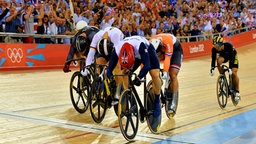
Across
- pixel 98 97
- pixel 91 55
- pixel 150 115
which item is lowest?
pixel 150 115

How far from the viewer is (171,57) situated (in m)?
5.70

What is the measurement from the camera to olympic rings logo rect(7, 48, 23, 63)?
10797 millimetres

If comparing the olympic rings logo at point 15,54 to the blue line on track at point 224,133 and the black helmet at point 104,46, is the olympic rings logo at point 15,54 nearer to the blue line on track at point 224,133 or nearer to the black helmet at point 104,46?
the black helmet at point 104,46

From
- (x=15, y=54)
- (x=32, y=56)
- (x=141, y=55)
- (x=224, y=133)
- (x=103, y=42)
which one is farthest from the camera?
(x=32, y=56)

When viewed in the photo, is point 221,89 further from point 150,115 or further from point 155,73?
point 155,73

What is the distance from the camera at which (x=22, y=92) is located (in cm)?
766

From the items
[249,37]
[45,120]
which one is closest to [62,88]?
[45,120]

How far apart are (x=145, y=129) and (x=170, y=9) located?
13.7 m

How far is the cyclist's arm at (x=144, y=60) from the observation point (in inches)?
168

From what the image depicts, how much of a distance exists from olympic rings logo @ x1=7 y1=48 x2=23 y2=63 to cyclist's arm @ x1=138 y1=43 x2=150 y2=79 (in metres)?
7.28

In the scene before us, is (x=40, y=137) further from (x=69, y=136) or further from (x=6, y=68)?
(x=6, y=68)

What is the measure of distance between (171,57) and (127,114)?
1727 mm

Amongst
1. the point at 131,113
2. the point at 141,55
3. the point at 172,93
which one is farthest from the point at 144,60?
the point at 172,93

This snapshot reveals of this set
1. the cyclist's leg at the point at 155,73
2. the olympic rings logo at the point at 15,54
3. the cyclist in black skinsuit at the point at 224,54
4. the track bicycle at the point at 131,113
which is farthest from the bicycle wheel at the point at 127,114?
the olympic rings logo at the point at 15,54
